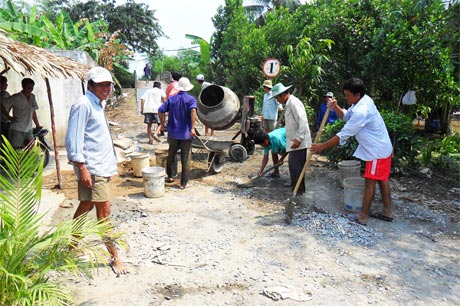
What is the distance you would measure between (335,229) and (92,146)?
2.88 metres

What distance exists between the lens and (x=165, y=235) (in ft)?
13.7

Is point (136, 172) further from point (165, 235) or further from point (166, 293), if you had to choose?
point (166, 293)

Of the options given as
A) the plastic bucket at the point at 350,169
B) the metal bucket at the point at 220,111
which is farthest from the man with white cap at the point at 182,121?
the plastic bucket at the point at 350,169

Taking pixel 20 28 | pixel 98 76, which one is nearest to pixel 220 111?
pixel 98 76

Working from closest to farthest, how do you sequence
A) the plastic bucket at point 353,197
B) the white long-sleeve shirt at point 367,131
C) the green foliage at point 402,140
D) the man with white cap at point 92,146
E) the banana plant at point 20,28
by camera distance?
the man with white cap at point 92,146 → the white long-sleeve shirt at point 367,131 → the plastic bucket at point 353,197 → the green foliage at point 402,140 → the banana plant at point 20,28

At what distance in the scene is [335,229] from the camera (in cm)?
435

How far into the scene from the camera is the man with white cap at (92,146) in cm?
302

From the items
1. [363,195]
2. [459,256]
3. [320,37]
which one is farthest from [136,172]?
[320,37]

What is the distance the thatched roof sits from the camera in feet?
14.0

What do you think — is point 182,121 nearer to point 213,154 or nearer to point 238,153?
point 213,154

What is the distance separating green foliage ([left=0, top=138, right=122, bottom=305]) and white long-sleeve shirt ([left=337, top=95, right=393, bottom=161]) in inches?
114

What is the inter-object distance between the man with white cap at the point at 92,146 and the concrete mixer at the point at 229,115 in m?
4.30

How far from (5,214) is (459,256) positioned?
4111 millimetres

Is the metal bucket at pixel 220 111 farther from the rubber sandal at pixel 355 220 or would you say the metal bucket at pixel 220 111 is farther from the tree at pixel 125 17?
the tree at pixel 125 17
